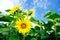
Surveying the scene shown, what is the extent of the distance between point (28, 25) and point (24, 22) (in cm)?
4

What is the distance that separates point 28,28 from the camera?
1.20m

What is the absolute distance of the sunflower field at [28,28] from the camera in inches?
47.8

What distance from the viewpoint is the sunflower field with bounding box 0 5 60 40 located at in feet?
3.98

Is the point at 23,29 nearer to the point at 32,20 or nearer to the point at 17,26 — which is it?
the point at 17,26

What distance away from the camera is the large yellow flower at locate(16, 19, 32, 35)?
1193 millimetres

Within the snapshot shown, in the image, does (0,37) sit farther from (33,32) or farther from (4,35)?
(33,32)

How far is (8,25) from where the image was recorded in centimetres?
129

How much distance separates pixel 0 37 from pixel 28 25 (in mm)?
219

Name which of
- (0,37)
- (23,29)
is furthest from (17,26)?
(0,37)

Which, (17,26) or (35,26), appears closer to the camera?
(17,26)

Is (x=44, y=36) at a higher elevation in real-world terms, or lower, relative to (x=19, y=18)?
lower

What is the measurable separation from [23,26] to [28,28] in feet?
0.29

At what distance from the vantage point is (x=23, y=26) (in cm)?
128

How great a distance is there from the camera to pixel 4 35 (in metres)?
1.27
